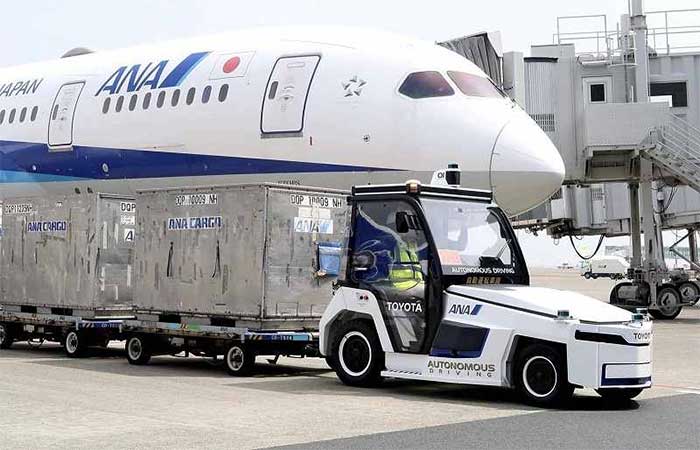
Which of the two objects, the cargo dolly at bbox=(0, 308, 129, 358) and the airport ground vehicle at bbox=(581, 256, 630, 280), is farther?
the airport ground vehicle at bbox=(581, 256, 630, 280)

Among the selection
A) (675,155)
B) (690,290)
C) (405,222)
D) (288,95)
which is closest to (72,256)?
(288,95)

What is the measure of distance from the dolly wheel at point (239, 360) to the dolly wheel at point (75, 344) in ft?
10.7

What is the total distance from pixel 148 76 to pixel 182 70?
0.88 m

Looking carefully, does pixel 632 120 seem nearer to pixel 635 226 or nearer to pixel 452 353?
pixel 635 226

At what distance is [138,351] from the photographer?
14625 millimetres

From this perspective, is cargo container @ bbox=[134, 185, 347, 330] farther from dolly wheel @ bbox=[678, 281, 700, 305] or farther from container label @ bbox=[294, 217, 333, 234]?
dolly wheel @ bbox=[678, 281, 700, 305]

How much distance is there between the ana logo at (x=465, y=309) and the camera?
10734 millimetres

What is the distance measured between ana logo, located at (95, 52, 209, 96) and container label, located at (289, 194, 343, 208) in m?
4.39

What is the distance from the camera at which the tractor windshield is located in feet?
37.0

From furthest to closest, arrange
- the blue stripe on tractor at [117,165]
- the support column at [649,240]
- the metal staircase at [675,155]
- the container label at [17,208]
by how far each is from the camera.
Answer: the support column at [649,240] → the metal staircase at [675,155] → the container label at [17,208] → the blue stripe on tractor at [117,165]

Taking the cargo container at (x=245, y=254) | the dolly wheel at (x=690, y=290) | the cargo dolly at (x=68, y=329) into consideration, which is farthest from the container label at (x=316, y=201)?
the dolly wheel at (x=690, y=290)

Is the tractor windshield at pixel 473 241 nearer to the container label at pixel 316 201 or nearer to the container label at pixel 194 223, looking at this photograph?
the container label at pixel 316 201

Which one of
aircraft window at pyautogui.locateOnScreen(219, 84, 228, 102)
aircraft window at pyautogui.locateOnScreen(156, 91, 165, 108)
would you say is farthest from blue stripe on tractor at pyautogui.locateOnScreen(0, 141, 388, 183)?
aircraft window at pyautogui.locateOnScreen(219, 84, 228, 102)

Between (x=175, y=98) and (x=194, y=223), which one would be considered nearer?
(x=194, y=223)
